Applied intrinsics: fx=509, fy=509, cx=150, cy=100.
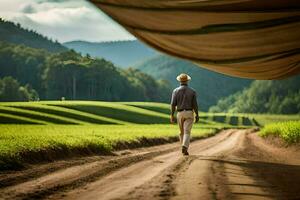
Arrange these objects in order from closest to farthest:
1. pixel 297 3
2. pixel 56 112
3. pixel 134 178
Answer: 1. pixel 297 3
2. pixel 134 178
3. pixel 56 112

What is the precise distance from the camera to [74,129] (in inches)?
1465

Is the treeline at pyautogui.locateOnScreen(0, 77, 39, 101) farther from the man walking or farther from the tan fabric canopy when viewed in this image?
the tan fabric canopy

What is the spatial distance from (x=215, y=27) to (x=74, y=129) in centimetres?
3280

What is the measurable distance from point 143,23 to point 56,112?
67764mm

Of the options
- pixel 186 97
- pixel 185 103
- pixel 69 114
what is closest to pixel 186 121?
pixel 185 103

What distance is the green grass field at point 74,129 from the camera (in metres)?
15.7

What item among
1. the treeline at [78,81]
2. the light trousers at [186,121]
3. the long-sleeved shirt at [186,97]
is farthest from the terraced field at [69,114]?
the treeline at [78,81]

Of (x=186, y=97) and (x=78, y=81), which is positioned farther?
(x=78, y=81)

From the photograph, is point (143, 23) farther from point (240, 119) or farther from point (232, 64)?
point (240, 119)

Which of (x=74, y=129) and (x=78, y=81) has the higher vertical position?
(x=78, y=81)

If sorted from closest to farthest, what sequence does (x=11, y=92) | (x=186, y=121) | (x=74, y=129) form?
(x=186, y=121)
(x=74, y=129)
(x=11, y=92)

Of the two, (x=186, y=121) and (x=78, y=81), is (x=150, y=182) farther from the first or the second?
(x=78, y=81)

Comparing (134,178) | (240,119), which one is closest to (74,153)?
(134,178)

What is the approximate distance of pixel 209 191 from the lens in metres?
8.62
